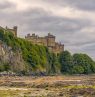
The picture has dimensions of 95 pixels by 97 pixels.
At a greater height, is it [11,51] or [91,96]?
[11,51]

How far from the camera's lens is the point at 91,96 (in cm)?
4775

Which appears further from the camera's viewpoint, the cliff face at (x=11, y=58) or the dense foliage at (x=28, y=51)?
the dense foliage at (x=28, y=51)

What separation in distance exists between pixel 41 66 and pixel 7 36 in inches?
1096

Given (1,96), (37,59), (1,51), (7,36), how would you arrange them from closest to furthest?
(1,96), (1,51), (7,36), (37,59)

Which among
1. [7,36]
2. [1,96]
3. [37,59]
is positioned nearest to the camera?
[1,96]

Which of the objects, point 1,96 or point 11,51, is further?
point 11,51

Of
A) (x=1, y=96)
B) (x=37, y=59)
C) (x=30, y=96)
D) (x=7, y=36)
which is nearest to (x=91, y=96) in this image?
(x=30, y=96)

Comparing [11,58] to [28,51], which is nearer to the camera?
[11,58]

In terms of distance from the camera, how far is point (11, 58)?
6393 inches

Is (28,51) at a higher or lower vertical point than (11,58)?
higher

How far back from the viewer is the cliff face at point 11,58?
157m

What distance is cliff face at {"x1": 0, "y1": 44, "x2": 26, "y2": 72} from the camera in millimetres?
Answer: 157387

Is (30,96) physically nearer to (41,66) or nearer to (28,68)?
(28,68)

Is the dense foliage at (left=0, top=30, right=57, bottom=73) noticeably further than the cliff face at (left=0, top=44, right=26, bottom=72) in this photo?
Yes
